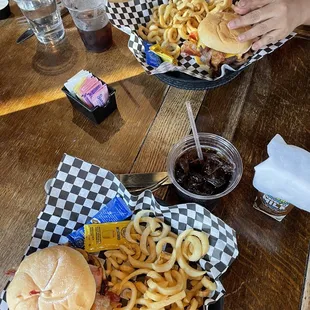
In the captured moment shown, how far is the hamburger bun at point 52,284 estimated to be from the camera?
854 millimetres

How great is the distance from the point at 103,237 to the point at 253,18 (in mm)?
917

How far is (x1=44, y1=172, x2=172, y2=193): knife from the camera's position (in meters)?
1.14

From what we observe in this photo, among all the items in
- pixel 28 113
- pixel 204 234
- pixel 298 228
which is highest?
pixel 28 113

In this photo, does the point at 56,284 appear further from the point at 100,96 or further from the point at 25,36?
the point at 25,36

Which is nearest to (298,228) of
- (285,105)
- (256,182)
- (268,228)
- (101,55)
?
(268,228)

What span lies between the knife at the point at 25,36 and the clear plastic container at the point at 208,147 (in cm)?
95

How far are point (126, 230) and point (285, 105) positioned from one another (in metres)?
0.75

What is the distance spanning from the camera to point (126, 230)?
40.3 inches

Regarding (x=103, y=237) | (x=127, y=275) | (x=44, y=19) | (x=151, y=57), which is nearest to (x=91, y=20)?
(x=44, y=19)

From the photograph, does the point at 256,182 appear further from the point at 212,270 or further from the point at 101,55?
the point at 101,55

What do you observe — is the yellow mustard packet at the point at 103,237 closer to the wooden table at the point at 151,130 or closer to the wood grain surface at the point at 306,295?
the wooden table at the point at 151,130

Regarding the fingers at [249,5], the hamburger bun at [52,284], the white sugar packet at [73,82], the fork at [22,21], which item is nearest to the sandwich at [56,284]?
the hamburger bun at [52,284]

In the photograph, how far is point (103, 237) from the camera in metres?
1.02

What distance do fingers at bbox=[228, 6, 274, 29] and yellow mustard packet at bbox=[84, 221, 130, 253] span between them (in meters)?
0.81
